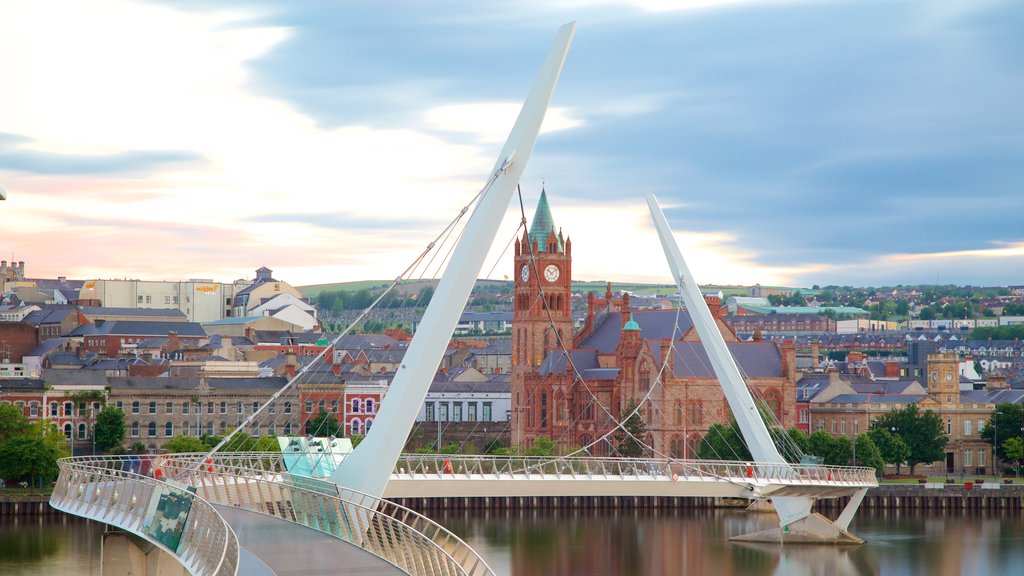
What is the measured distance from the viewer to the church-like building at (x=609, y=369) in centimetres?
9044

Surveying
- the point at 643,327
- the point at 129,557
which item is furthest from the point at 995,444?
the point at 129,557

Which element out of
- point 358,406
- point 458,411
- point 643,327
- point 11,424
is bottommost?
point 458,411

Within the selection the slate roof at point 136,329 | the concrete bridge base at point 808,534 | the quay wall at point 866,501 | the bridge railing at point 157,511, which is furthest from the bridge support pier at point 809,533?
the slate roof at point 136,329

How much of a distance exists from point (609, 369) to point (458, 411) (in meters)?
16.3

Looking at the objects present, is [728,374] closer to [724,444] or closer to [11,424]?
[724,444]

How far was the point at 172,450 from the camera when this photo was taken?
79750 millimetres

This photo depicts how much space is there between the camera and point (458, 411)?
358 ft

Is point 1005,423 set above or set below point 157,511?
below

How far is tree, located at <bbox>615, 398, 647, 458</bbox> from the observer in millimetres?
87812

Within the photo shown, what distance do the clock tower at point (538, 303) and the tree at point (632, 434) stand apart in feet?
32.5

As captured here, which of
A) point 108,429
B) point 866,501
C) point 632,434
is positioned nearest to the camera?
point 866,501

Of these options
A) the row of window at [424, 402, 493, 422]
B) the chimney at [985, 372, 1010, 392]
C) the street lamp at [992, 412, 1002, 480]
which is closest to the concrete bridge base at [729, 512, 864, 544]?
the street lamp at [992, 412, 1002, 480]

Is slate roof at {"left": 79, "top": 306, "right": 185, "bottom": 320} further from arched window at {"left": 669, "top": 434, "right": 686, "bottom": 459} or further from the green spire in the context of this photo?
arched window at {"left": 669, "top": 434, "right": 686, "bottom": 459}

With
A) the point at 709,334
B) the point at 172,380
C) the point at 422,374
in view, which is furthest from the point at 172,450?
the point at 422,374
